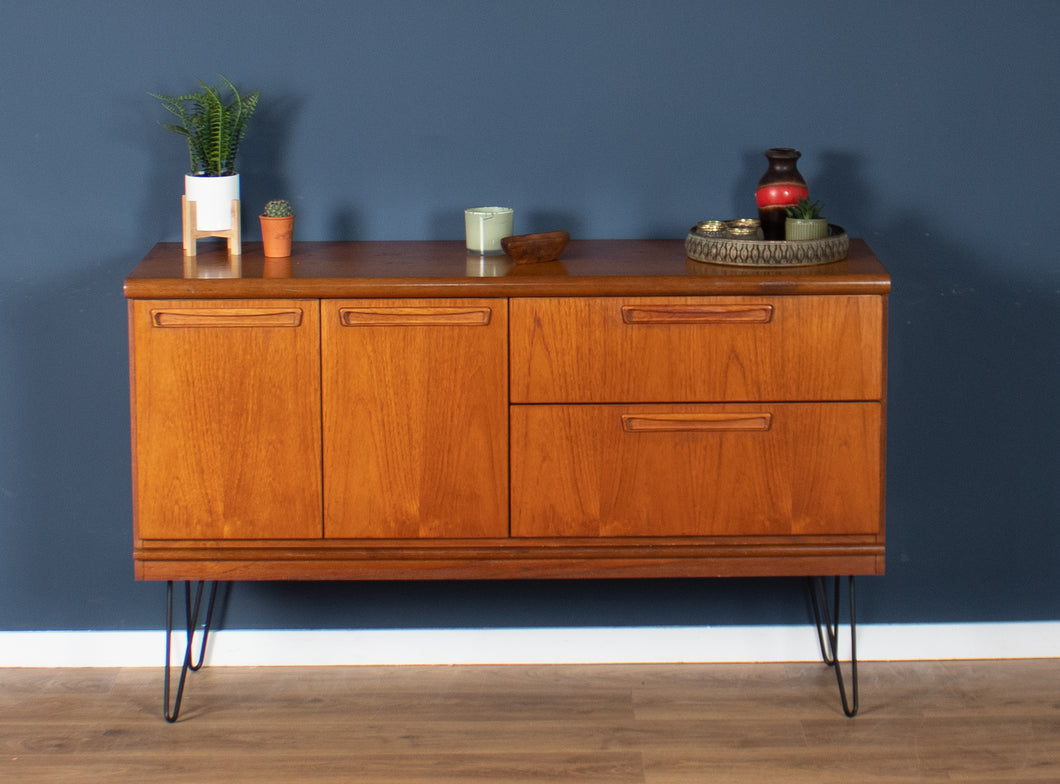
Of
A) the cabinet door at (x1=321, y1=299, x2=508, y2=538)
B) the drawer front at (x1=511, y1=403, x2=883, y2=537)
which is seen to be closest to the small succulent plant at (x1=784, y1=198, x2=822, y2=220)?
the drawer front at (x1=511, y1=403, x2=883, y2=537)

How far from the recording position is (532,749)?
2.72m

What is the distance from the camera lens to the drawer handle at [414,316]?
2523mm

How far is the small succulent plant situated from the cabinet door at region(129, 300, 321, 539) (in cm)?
93

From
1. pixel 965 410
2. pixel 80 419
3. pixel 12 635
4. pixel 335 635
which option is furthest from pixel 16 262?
pixel 965 410

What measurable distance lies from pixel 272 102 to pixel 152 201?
1.07 feet

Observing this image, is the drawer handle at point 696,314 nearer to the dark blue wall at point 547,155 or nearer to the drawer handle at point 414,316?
the drawer handle at point 414,316

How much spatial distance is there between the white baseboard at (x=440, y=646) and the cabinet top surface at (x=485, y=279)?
2.92 feet

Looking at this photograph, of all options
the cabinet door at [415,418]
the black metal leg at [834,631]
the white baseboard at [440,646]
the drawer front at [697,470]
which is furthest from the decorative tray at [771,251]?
the white baseboard at [440,646]

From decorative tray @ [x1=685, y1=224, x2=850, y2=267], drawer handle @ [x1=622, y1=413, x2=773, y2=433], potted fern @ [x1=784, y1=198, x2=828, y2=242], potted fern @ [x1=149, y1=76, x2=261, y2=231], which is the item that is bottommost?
drawer handle @ [x1=622, y1=413, x2=773, y2=433]

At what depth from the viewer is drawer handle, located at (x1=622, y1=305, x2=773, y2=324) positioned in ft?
8.29

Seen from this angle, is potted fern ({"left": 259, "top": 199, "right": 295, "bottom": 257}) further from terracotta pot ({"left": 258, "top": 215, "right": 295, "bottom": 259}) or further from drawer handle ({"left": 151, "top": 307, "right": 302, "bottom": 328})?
drawer handle ({"left": 151, "top": 307, "right": 302, "bottom": 328})

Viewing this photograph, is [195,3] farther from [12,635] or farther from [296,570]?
[12,635]

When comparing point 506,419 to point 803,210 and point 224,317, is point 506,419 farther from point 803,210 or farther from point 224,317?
point 803,210

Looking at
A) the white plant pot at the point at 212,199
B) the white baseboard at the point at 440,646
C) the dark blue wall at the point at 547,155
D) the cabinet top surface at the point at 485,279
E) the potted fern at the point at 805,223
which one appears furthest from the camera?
the white baseboard at the point at 440,646
